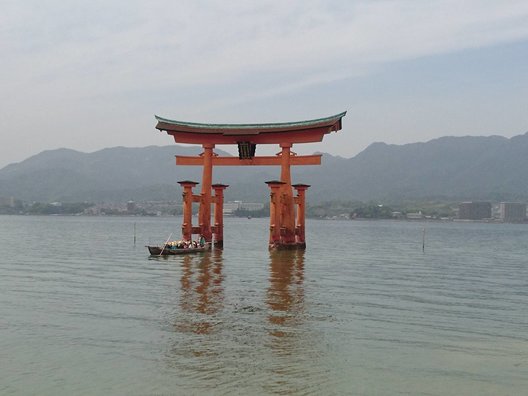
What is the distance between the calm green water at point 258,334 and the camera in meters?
10.8

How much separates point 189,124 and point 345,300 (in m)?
22.8

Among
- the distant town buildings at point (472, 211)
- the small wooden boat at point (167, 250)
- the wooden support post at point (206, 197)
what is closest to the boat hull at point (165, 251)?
the small wooden boat at point (167, 250)

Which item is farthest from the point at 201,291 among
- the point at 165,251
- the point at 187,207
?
the point at 187,207

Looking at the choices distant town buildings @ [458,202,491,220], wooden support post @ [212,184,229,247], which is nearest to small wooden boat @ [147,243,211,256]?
wooden support post @ [212,184,229,247]

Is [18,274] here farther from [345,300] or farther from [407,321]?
[407,321]

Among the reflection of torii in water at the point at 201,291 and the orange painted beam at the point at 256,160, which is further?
the orange painted beam at the point at 256,160

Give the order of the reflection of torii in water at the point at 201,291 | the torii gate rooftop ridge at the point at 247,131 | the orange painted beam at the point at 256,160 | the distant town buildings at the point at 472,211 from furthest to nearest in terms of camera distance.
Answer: the distant town buildings at the point at 472,211, the orange painted beam at the point at 256,160, the torii gate rooftop ridge at the point at 247,131, the reflection of torii in water at the point at 201,291

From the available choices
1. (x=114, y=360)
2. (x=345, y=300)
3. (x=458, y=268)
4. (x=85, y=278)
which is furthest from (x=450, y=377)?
(x=458, y=268)

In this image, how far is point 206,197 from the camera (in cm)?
4028

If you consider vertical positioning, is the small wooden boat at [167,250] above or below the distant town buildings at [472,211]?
below

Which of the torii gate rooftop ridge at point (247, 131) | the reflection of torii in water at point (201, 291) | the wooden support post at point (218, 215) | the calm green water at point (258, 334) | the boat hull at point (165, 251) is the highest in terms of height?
the torii gate rooftop ridge at point (247, 131)

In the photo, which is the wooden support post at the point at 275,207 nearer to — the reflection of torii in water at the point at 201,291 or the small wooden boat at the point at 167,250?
the reflection of torii in water at the point at 201,291

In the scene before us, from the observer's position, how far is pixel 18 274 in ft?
92.4

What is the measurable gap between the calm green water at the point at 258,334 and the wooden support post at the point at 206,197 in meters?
11.5
